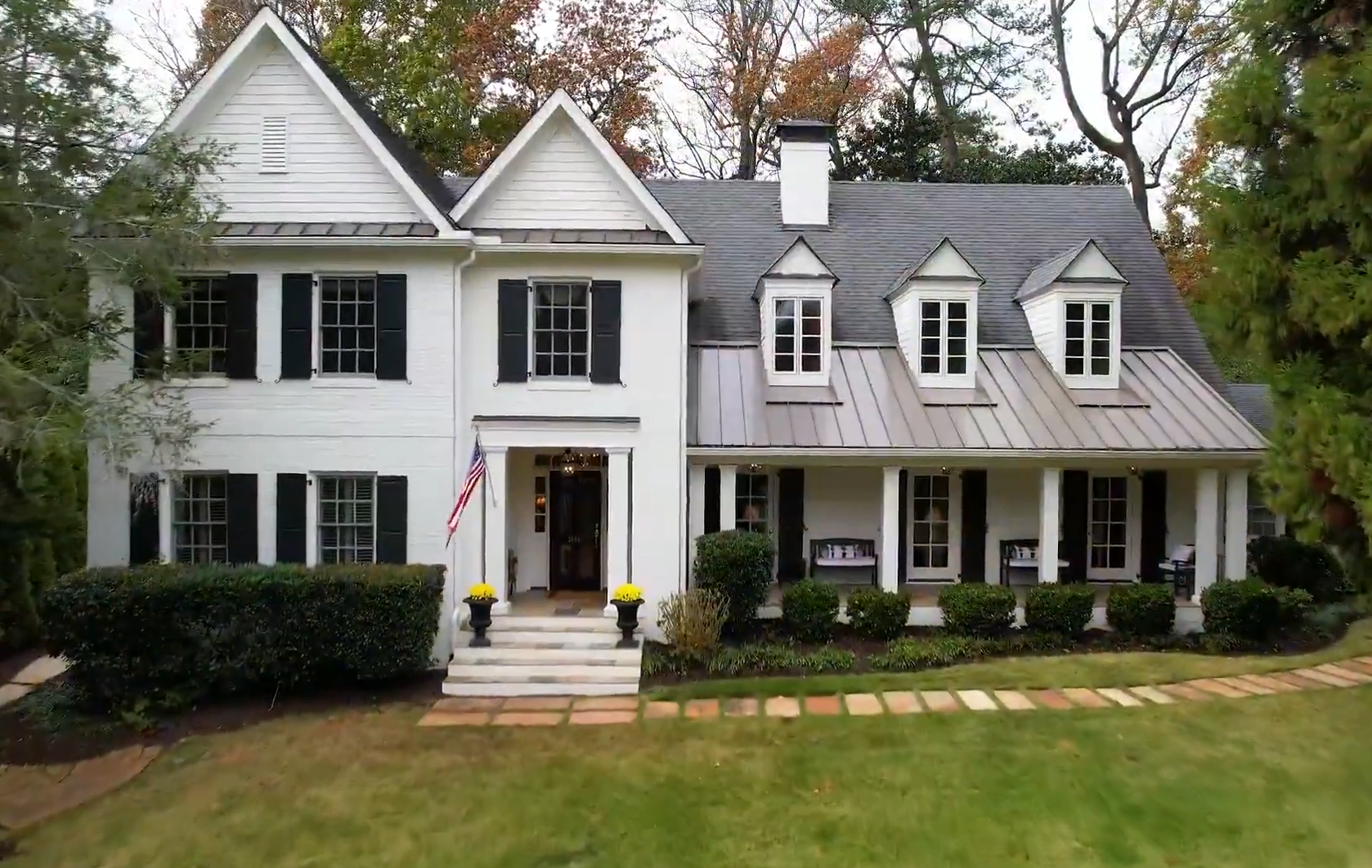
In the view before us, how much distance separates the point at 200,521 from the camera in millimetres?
11445

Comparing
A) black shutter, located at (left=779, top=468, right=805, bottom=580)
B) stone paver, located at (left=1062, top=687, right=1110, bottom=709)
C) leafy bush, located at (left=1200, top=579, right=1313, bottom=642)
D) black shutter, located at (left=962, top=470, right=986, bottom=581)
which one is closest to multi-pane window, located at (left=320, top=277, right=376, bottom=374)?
black shutter, located at (left=779, top=468, right=805, bottom=580)

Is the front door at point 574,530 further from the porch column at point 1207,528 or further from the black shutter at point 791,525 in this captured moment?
the porch column at point 1207,528

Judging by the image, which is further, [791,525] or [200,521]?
[791,525]

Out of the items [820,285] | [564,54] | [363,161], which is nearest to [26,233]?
[363,161]

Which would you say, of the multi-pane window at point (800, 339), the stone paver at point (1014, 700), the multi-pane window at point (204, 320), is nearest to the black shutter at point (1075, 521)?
the multi-pane window at point (800, 339)

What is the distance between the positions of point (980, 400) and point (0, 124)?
41.4 ft

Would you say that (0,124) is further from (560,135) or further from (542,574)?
(542,574)

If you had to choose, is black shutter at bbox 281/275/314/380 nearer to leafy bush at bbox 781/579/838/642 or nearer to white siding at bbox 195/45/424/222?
white siding at bbox 195/45/424/222

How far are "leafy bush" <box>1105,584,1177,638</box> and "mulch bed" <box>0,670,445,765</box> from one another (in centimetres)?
927

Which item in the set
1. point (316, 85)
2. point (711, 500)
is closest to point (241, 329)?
point (316, 85)

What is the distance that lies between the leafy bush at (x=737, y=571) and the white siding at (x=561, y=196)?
4629 millimetres

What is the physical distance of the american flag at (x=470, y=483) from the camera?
34.7 ft

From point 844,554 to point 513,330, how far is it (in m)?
6.14

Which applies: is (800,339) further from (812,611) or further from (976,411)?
(812,611)
